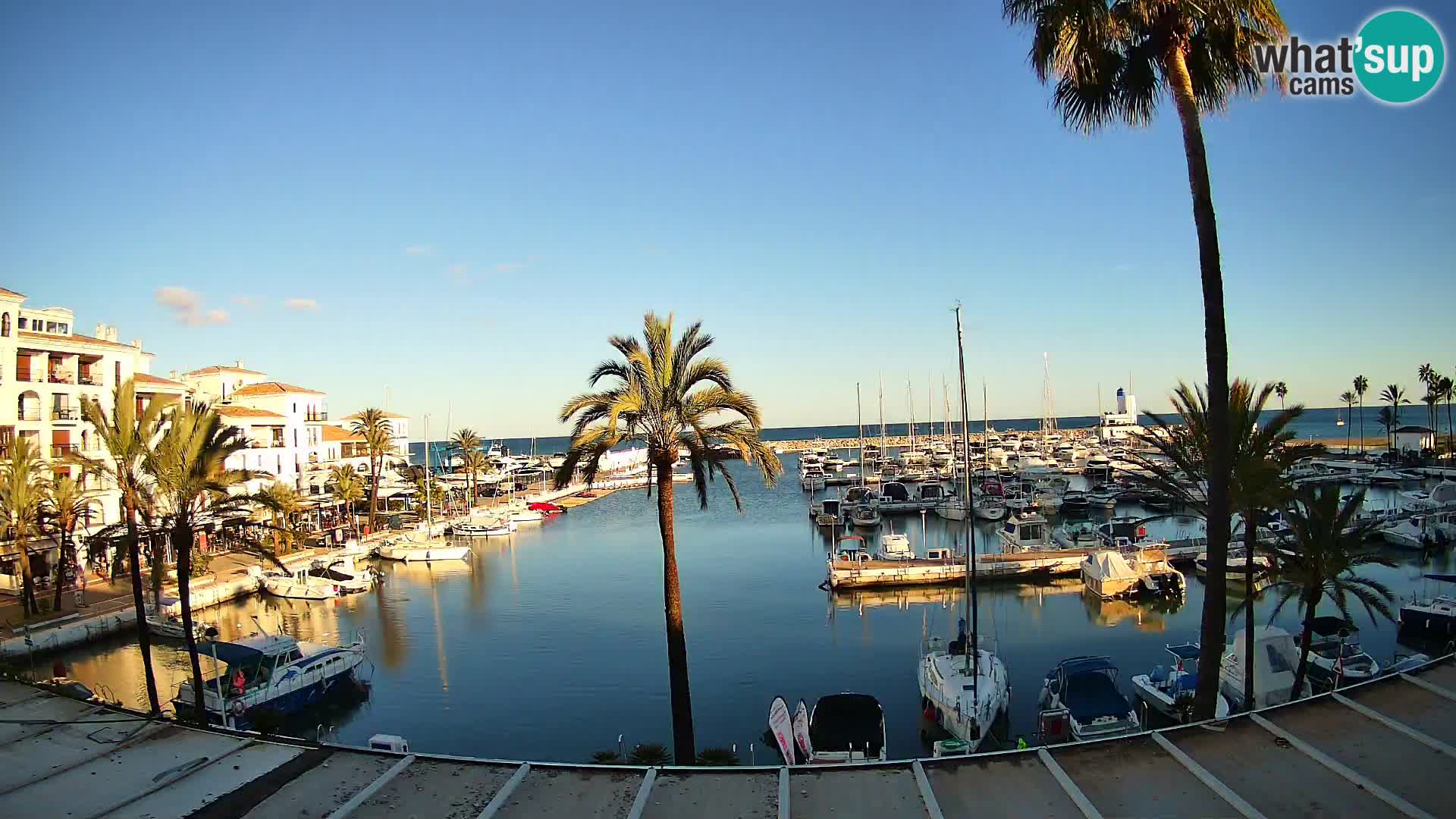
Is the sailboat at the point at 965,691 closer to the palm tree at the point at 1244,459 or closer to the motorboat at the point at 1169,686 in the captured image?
the motorboat at the point at 1169,686

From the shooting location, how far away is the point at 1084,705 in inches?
853

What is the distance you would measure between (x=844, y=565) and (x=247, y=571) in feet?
110

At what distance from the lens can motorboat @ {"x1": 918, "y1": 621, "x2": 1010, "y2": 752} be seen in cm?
2142

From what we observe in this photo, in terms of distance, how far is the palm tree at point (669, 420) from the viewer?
53.6 feet

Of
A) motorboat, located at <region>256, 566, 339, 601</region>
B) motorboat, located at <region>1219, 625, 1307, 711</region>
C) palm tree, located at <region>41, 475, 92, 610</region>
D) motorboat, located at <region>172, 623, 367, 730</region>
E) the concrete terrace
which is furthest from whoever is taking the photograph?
motorboat, located at <region>256, 566, 339, 601</region>

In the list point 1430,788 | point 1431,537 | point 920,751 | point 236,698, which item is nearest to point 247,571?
point 236,698

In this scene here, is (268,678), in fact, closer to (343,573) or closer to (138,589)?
(138,589)

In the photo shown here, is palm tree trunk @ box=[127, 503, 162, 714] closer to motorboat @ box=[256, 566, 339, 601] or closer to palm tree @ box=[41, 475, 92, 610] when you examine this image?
palm tree @ box=[41, 475, 92, 610]

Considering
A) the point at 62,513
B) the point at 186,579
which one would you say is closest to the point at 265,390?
the point at 62,513

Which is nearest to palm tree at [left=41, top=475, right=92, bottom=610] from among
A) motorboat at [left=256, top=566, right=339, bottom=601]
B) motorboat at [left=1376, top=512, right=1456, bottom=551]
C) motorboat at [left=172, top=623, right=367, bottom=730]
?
motorboat at [left=256, top=566, right=339, bottom=601]

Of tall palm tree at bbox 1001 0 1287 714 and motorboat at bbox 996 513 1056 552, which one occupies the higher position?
tall palm tree at bbox 1001 0 1287 714

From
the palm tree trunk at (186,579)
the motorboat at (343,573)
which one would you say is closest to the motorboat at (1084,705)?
the palm tree trunk at (186,579)

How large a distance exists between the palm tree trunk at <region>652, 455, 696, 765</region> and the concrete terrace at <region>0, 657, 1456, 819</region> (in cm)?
693

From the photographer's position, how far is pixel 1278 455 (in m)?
17.6
